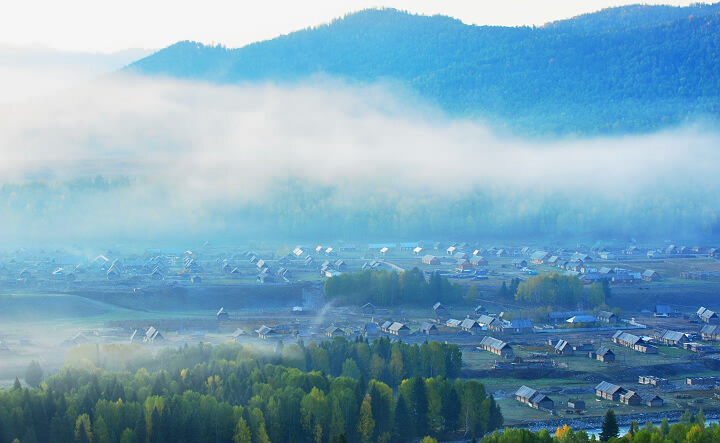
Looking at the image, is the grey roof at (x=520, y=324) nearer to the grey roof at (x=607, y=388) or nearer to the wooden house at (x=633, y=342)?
the wooden house at (x=633, y=342)

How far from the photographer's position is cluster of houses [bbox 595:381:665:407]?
1183 inches

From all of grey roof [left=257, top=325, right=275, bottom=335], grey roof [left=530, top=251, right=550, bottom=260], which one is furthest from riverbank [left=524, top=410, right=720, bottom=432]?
grey roof [left=530, top=251, right=550, bottom=260]

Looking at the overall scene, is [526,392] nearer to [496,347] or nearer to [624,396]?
[624,396]

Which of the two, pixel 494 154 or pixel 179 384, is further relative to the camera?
pixel 494 154

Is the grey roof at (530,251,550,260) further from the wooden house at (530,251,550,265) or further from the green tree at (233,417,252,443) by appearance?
the green tree at (233,417,252,443)

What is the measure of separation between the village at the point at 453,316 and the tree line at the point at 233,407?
8.67ft

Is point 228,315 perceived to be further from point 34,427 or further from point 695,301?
point 695,301

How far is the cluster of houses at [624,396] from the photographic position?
30.0 m

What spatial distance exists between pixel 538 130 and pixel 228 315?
12149 cm

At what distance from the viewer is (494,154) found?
144m

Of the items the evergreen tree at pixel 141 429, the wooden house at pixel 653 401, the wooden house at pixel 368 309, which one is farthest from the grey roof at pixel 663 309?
the evergreen tree at pixel 141 429

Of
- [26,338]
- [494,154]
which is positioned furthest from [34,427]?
[494,154]

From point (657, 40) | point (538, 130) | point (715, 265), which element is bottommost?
point (715, 265)

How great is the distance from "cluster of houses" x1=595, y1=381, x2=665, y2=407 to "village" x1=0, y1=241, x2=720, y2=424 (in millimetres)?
45
